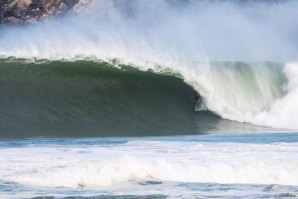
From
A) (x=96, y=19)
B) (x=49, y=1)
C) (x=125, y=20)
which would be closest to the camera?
(x=125, y=20)

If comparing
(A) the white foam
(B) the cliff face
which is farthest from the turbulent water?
(B) the cliff face

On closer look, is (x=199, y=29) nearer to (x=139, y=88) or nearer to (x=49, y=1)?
(x=139, y=88)

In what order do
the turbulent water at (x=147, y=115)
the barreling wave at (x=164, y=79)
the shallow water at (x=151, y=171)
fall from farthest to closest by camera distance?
the barreling wave at (x=164, y=79), the turbulent water at (x=147, y=115), the shallow water at (x=151, y=171)

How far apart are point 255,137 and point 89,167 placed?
6.65 meters

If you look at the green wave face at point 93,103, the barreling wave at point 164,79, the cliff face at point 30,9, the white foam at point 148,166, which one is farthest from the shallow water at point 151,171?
the cliff face at point 30,9

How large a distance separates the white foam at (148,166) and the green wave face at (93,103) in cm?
476

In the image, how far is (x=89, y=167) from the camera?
38.1 ft

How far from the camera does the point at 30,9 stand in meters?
59.2

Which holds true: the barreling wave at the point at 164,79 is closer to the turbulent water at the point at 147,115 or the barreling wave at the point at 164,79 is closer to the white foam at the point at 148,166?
the turbulent water at the point at 147,115

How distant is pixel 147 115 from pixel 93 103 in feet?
4.41

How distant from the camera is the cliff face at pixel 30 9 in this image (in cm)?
5775

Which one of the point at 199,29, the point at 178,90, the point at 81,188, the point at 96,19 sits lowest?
the point at 81,188

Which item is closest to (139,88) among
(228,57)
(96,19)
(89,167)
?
(228,57)

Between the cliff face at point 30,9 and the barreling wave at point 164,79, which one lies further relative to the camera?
the cliff face at point 30,9
